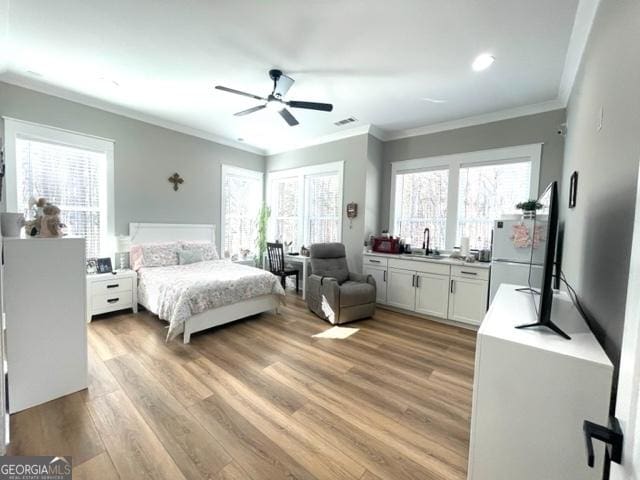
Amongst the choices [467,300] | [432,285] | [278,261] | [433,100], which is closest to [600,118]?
[433,100]

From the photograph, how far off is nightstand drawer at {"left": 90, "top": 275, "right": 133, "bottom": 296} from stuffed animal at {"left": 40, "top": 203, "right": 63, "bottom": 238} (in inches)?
65.9

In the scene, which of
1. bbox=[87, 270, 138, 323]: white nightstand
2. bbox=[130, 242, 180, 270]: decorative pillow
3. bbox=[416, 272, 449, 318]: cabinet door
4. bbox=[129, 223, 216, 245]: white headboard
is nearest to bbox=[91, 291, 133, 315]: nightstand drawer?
bbox=[87, 270, 138, 323]: white nightstand

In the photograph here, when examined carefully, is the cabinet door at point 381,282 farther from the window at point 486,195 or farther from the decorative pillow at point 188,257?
the decorative pillow at point 188,257

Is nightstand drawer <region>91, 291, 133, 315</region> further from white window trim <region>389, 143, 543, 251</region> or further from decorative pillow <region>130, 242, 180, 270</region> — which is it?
white window trim <region>389, 143, 543, 251</region>

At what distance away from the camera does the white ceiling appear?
205 cm

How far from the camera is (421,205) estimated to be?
447cm

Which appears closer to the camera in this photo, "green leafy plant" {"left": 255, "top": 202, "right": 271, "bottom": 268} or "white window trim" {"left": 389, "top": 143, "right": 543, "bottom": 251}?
"white window trim" {"left": 389, "top": 143, "right": 543, "bottom": 251}

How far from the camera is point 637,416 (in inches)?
17.7

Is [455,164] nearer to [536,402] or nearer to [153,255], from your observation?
[536,402]

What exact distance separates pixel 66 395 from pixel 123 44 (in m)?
2.98

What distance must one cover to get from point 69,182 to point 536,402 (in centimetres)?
506

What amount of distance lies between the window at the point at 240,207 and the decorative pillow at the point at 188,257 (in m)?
0.95

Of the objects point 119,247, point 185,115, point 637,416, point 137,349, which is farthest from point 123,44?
point 637,416

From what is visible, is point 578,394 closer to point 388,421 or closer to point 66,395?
point 388,421
